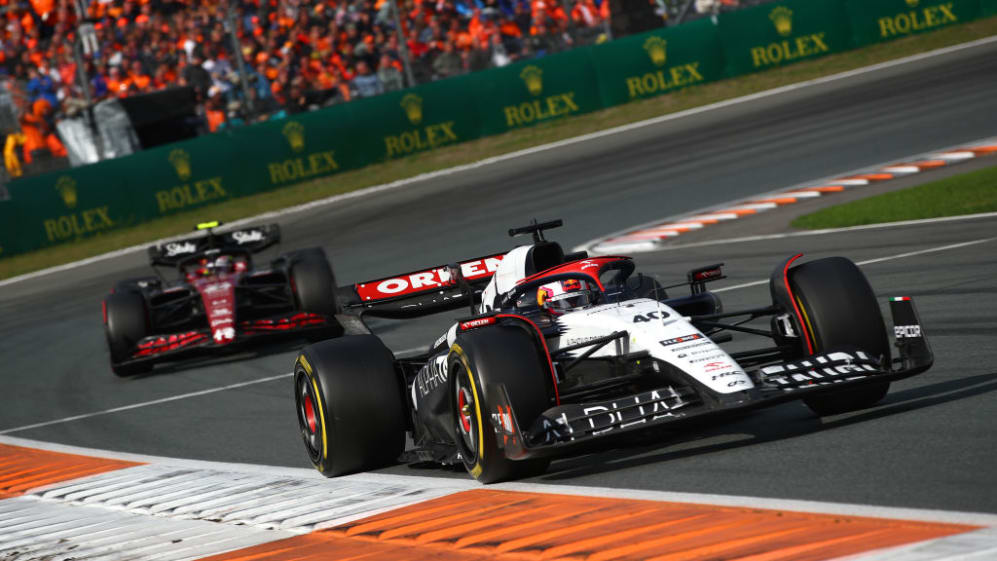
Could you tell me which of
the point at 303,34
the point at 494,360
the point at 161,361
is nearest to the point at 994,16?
the point at 303,34

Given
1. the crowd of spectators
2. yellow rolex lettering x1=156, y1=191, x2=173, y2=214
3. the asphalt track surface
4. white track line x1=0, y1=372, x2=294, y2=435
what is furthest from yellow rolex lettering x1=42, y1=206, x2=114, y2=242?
white track line x1=0, y1=372, x2=294, y2=435

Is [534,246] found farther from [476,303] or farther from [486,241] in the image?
[486,241]

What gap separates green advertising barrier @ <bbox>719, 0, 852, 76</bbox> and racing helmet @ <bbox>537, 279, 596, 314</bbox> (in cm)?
2276

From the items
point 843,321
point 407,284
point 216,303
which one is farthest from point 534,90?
point 843,321

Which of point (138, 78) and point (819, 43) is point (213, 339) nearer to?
point (138, 78)

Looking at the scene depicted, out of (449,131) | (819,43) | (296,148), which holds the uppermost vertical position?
(296,148)

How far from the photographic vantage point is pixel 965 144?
1927cm

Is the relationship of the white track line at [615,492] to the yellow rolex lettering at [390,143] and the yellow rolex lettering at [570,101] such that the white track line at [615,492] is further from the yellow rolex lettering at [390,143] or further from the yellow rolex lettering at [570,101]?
the yellow rolex lettering at [570,101]

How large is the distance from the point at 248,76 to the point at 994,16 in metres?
16.4

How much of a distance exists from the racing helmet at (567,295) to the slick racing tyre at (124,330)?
25.2 ft

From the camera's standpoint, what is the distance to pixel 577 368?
7.25 meters

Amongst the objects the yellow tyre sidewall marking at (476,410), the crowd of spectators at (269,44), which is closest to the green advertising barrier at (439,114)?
the crowd of spectators at (269,44)

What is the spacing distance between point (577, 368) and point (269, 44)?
77.7 ft

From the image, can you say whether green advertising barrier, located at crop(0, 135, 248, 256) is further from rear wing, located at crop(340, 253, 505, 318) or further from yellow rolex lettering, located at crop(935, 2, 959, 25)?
rear wing, located at crop(340, 253, 505, 318)
